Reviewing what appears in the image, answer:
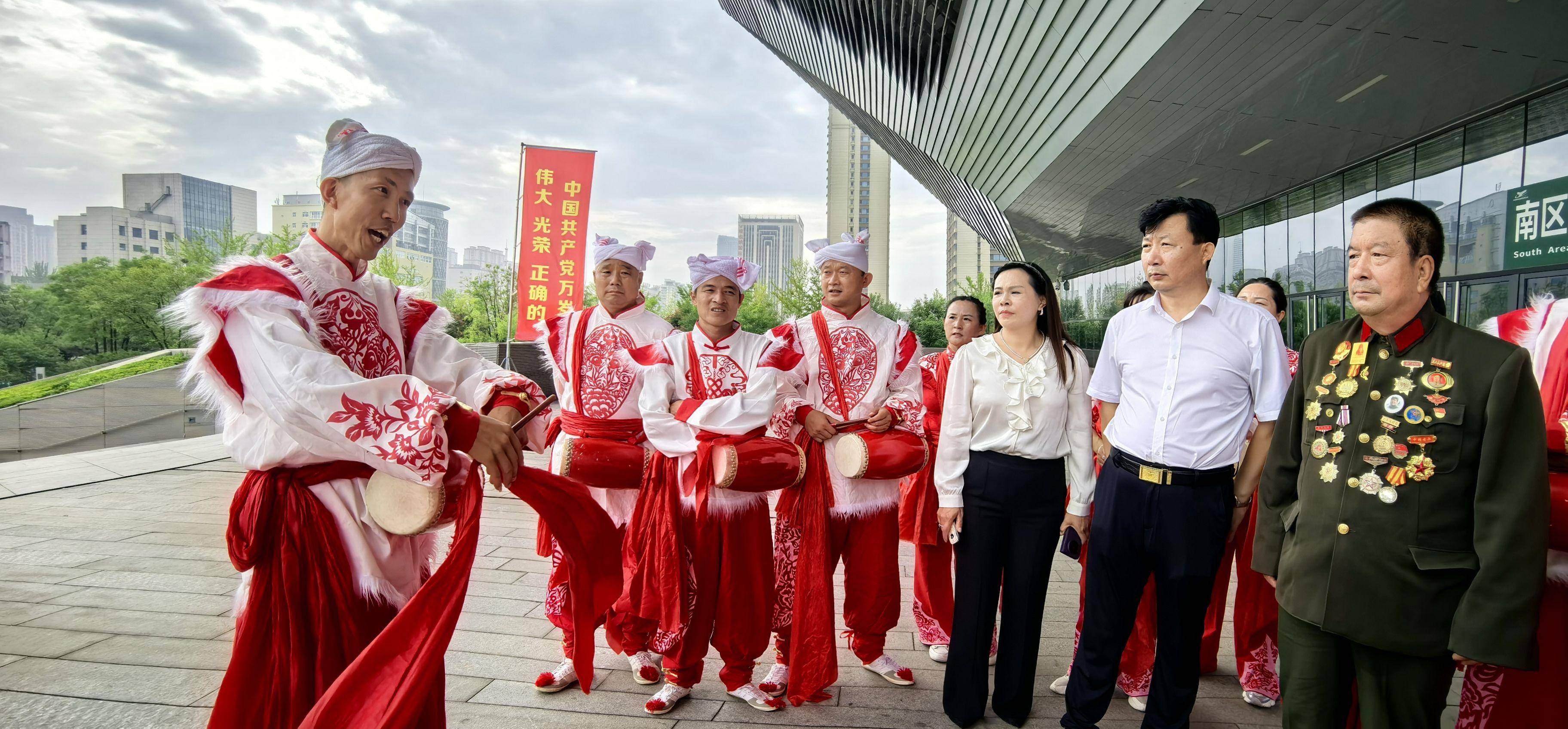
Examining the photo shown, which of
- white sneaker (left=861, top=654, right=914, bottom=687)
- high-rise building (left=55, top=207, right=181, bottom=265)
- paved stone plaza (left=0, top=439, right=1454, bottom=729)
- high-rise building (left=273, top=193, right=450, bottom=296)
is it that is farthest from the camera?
high-rise building (left=273, top=193, right=450, bottom=296)

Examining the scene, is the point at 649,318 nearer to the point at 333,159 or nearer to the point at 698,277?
the point at 698,277

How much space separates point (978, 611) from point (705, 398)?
4.10 ft

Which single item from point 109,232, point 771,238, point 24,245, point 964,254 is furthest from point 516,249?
point 771,238

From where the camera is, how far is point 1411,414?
69.1 inches

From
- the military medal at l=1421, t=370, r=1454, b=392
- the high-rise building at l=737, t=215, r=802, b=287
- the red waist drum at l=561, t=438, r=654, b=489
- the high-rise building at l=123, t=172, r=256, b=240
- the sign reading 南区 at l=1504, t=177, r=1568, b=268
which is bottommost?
the red waist drum at l=561, t=438, r=654, b=489

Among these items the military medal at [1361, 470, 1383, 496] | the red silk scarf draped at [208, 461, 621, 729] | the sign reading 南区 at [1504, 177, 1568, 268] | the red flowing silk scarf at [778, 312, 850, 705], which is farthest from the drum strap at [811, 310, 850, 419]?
the sign reading 南区 at [1504, 177, 1568, 268]

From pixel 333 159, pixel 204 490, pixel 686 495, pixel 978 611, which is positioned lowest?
pixel 204 490

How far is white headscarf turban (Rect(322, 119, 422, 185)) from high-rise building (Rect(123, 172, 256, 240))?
86.5ft

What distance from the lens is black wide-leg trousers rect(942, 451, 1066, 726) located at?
104 inches

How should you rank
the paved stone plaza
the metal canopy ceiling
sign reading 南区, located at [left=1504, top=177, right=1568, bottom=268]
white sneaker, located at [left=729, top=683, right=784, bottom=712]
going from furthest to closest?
sign reading 南区, located at [left=1504, top=177, right=1568, bottom=268] → the metal canopy ceiling → white sneaker, located at [left=729, top=683, right=784, bottom=712] → the paved stone plaza

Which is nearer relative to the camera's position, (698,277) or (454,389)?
(454,389)

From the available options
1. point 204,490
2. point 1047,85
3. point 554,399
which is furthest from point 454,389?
point 1047,85

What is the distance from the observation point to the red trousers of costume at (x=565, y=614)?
3.09 meters

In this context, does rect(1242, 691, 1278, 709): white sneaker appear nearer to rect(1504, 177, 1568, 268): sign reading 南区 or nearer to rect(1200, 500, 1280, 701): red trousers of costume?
rect(1200, 500, 1280, 701): red trousers of costume
